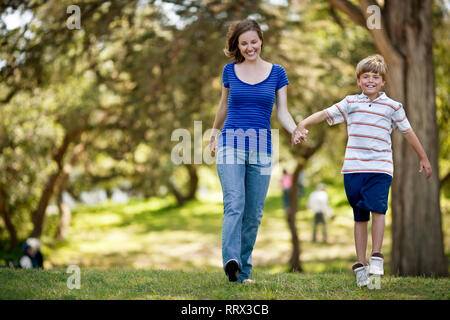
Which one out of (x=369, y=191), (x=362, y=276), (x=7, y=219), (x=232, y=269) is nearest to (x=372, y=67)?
(x=369, y=191)

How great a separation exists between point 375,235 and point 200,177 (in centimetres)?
2998

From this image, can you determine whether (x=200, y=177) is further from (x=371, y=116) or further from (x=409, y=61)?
(x=371, y=116)

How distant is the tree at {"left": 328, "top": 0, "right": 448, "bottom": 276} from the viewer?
8242mm

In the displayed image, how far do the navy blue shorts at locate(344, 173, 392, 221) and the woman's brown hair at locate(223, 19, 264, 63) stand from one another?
1418 mm

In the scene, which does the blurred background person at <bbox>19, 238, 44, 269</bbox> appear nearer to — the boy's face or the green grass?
the green grass

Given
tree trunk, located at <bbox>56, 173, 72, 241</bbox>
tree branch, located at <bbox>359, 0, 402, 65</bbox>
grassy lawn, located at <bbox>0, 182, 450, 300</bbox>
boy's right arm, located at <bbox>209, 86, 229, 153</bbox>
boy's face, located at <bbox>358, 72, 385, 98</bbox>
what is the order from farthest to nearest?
tree trunk, located at <bbox>56, 173, 72, 241</bbox> → tree branch, located at <bbox>359, 0, 402, 65</bbox> → boy's right arm, located at <bbox>209, 86, 229, 153</bbox> → boy's face, located at <bbox>358, 72, 385, 98</bbox> → grassy lawn, located at <bbox>0, 182, 450, 300</bbox>

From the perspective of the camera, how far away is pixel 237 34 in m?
4.59

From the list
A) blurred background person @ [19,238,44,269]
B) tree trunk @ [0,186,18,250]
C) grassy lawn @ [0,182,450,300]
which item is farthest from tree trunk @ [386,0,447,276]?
tree trunk @ [0,186,18,250]

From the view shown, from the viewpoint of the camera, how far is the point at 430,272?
817cm

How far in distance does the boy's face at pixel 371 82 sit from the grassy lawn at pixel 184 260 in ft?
5.32

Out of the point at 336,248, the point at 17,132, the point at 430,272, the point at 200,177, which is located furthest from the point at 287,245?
the point at 200,177

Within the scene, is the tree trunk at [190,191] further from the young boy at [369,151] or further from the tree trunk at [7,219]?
the young boy at [369,151]

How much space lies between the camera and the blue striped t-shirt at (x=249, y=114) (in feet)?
14.6

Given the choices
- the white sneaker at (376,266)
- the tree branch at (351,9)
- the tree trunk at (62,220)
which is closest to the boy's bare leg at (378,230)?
the white sneaker at (376,266)
